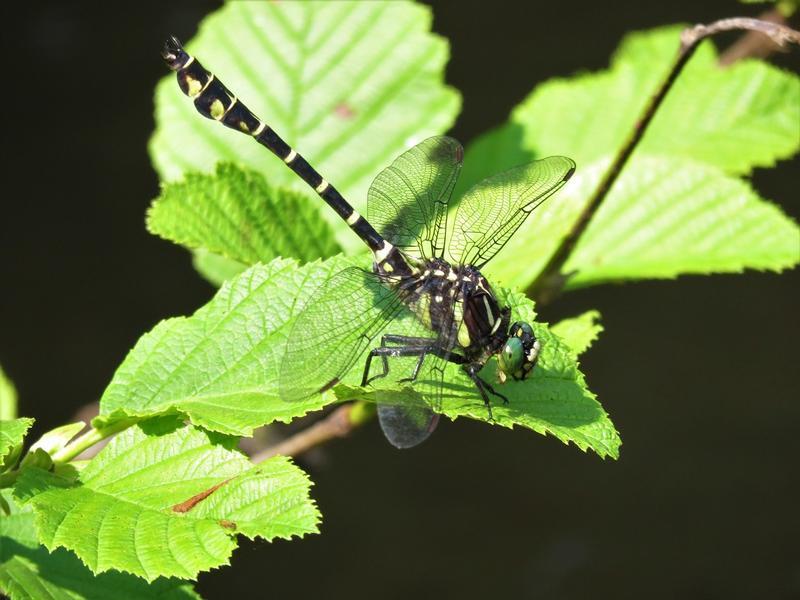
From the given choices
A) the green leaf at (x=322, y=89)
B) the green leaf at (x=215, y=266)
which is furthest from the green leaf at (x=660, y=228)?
the green leaf at (x=215, y=266)

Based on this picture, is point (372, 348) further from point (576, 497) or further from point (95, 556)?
point (576, 497)

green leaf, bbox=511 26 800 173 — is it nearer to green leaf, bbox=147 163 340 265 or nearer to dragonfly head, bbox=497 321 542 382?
green leaf, bbox=147 163 340 265

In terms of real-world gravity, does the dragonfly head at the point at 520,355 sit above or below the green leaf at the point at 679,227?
above

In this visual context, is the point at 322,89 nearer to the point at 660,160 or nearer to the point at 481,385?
the point at 660,160

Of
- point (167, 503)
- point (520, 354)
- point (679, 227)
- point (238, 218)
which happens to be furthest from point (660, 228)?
point (167, 503)

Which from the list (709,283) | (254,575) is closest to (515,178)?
(254,575)

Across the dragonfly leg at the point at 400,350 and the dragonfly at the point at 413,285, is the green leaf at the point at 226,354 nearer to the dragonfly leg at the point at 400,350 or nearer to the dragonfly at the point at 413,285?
the dragonfly at the point at 413,285
